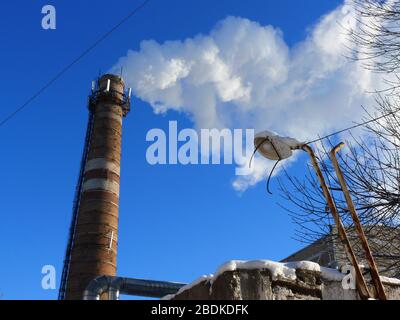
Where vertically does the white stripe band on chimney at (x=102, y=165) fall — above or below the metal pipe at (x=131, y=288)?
above

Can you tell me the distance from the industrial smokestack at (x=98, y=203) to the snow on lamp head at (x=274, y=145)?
15.4 metres

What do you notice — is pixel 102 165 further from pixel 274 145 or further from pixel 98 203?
pixel 274 145

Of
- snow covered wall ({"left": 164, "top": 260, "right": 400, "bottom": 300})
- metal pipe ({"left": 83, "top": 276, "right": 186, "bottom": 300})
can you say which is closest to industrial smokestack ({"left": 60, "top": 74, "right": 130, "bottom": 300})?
metal pipe ({"left": 83, "top": 276, "right": 186, "bottom": 300})

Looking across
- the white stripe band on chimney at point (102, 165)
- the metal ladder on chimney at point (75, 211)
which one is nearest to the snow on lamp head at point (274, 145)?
the metal ladder on chimney at point (75, 211)

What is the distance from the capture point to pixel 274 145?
359 cm

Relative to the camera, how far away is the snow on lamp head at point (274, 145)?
3584 millimetres

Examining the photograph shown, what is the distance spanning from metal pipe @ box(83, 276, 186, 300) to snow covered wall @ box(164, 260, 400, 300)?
6.27 meters

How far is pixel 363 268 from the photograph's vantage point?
3.87 metres

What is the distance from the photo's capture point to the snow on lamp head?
3584 mm

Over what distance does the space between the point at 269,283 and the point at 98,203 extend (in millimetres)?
16749

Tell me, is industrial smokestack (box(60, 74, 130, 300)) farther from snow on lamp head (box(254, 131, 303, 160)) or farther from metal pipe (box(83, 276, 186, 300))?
snow on lamp head (box(254, 131, 303, 160))

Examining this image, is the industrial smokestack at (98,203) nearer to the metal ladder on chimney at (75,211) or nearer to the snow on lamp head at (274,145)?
the metal ladder on chimney at (75,211)
